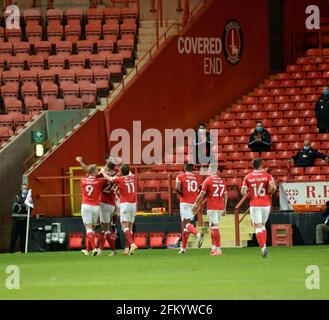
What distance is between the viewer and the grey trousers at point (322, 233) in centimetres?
3172

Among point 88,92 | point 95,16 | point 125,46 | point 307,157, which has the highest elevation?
point 95,16

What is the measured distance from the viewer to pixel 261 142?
116 feet

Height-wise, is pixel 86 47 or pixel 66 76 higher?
pixel 86 47

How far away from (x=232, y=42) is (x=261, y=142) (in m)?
6.87

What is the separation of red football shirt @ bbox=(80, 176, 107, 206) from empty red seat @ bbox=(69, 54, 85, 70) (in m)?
10.9

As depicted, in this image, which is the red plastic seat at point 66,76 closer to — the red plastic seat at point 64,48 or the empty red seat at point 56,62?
the empty red seat at point 56,62

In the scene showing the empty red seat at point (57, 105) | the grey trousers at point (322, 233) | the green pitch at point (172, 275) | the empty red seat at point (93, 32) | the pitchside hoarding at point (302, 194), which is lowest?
the green pitch at point (172, 275)

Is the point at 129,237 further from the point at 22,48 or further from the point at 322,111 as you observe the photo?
the point at 22,48

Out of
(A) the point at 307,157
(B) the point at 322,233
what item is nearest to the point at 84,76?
(A) the point at 307,157

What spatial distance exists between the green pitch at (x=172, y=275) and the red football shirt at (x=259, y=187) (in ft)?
3.55

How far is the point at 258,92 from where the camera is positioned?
40.8m

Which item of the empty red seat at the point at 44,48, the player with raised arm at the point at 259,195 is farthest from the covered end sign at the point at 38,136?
the player with raised arm at the point at 259,195

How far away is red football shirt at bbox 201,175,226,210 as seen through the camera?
2720 centimetres
